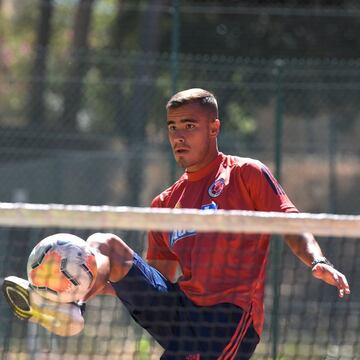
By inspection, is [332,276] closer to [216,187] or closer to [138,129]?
[216,187]

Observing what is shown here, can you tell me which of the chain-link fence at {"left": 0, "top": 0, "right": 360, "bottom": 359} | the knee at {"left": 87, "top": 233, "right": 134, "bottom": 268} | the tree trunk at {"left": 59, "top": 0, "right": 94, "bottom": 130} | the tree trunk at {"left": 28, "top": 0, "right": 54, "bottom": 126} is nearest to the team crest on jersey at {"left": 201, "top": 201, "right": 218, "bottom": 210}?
the knee at {"left": 87, "top": 233, "right": 134, "bottom": 268}

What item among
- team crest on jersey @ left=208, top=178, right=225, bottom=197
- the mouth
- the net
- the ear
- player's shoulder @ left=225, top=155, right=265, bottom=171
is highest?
the ear

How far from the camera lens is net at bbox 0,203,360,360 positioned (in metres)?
4.20

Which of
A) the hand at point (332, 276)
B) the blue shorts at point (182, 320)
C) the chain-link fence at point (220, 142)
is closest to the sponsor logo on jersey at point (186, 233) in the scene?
the blue shorts at point (182, 320)

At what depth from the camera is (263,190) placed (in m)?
4.89

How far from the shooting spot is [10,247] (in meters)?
8.82

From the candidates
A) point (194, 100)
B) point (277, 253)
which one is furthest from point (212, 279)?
point (277, 253)

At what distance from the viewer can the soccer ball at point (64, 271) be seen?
4535mm

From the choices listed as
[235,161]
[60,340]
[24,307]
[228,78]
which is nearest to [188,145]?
[235,161]

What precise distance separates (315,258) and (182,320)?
0.83m

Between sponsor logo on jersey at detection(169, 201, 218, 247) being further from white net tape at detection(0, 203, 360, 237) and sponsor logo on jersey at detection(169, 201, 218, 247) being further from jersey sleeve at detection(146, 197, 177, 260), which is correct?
white net tape at detection(0, 203, 360, 237)

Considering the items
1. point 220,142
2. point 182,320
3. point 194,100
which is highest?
point 194,100

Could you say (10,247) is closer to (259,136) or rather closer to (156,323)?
(259,136)

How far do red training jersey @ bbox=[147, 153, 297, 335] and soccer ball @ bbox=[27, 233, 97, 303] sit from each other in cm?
62
